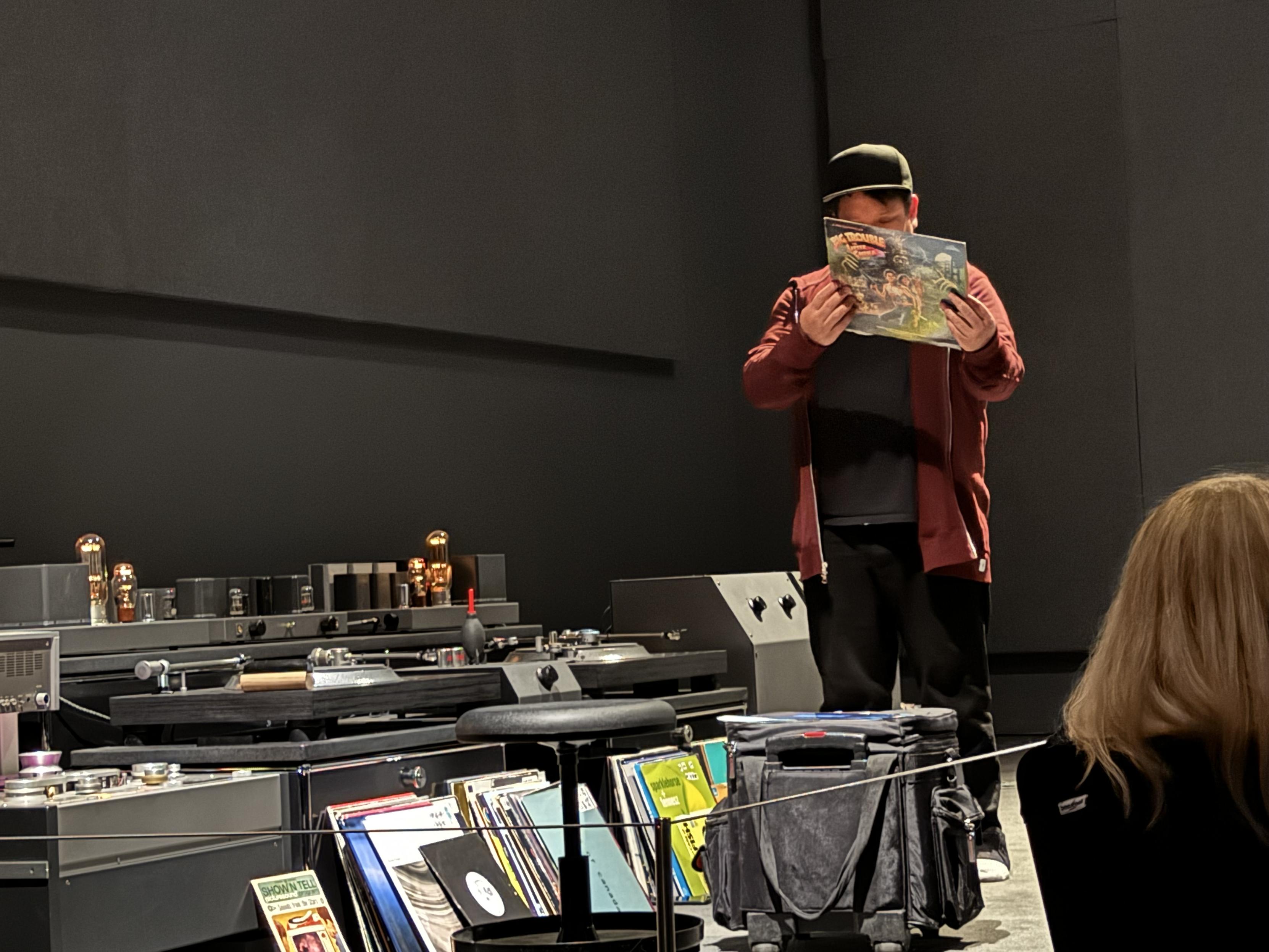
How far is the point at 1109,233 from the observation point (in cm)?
673

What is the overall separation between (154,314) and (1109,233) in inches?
156

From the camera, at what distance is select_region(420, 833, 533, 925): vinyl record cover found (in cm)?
282

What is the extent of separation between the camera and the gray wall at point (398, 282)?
4.32m

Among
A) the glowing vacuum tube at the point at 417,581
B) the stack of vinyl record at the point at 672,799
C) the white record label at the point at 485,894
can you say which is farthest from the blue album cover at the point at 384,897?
the glowing vacuum tube at the point at 417,581

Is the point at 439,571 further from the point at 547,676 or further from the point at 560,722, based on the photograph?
the point at 560,722

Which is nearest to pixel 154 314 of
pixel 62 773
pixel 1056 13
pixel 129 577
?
pixel 129 577

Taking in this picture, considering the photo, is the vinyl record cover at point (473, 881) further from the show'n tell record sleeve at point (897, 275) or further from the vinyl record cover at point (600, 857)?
the show'n tell record sleeve at point (897, 275)

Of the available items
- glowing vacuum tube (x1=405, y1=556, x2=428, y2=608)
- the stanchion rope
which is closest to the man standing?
the stanchion rope

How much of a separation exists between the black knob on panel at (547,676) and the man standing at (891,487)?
2.39 ft

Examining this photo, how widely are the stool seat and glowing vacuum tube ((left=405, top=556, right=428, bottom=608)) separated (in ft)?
8.36

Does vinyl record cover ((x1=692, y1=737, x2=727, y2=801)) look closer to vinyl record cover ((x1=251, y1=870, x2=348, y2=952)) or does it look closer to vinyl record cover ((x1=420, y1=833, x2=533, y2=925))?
vinyl record cover ((x1=420, y1=833, x2=533, y2=925))

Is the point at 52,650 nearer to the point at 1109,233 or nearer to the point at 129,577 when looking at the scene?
the point at 129,577

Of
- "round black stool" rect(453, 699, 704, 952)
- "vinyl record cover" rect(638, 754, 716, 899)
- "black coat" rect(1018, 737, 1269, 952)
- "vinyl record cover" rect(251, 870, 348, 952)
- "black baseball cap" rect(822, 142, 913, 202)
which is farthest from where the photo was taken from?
"vinyl record cover" rect(638, 754, 716, 899)

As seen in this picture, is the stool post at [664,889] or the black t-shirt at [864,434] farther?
the black t-shirt at [864,434]
